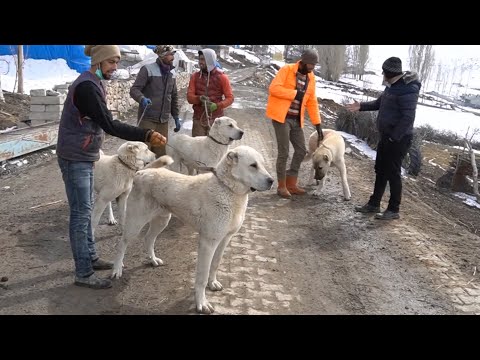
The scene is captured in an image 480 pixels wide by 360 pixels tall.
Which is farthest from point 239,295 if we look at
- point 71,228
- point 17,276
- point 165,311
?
point 17,276

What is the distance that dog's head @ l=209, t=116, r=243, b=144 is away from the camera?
6434 mm

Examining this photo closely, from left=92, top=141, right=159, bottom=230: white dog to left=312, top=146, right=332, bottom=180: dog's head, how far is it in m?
3.58

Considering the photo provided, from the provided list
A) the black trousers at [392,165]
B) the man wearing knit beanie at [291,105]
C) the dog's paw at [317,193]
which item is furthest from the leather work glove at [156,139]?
the dog's paw at [317,193]

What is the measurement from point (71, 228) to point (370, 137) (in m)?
11.8

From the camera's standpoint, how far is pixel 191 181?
431 centimetres

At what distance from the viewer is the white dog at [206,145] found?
6.45 metres

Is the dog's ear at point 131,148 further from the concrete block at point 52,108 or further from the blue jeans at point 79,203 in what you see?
the concrete block at point 52,108

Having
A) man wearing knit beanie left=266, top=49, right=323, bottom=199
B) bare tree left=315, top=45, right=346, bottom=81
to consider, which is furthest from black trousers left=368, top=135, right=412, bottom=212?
bare tree left=315, top=45, right=346, bottom=81

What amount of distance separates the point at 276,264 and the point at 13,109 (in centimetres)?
1178

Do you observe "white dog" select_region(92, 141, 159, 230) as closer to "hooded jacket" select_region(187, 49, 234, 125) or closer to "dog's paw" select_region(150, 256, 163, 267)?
"dog's paw" select_region(150, 256, 163, 267)

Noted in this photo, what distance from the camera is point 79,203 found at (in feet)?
13.3

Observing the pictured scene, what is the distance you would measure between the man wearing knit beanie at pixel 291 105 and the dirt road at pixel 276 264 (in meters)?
0.76

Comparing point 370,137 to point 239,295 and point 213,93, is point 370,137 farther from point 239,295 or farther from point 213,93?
point 239,295

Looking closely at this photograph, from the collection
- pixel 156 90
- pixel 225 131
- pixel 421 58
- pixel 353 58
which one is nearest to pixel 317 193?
pixel 225 131
